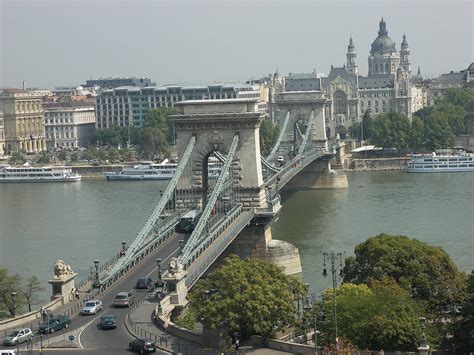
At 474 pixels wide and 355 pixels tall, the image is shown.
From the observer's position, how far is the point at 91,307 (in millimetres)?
22703

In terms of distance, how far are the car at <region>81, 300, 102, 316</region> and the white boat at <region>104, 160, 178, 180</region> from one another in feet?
158

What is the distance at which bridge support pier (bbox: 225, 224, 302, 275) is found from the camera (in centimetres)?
3322

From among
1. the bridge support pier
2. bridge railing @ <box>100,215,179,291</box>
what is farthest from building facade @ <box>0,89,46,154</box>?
bridge railing @ <box>100,215,179,291</box>

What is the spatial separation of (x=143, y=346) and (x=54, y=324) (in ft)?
8.67

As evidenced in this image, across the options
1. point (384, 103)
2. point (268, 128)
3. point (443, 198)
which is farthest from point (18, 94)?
point (443, 198)

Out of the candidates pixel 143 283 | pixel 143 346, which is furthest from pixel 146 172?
pixel 143 346

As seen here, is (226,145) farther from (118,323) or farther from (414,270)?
(118,323)

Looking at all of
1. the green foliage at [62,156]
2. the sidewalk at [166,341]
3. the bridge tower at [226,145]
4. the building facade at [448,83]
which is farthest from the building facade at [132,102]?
the sidewalk at [166,341]

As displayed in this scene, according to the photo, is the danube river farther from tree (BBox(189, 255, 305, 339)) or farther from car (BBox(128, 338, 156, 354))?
car (BBox(128, 338, 156, 354))

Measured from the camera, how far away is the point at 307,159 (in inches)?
2313

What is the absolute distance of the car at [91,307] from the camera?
891 inches

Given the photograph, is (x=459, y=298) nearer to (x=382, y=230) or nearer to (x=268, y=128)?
(x=382, y=230)

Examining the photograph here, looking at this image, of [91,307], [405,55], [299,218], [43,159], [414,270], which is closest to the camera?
[91,307]

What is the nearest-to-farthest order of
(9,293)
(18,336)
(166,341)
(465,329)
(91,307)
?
(166,341), (18,336), (465,329), (91,307), (9,293)
